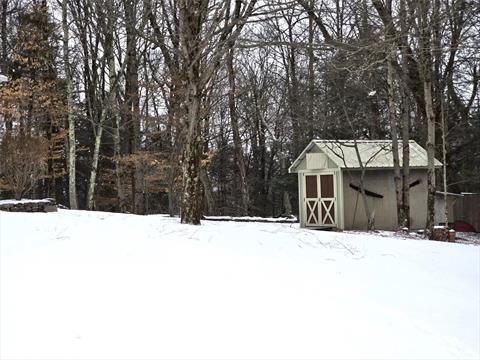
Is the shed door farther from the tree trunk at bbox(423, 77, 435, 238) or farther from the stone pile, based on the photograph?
the stone pile

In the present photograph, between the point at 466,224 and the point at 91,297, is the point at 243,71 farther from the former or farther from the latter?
the point at 91,297

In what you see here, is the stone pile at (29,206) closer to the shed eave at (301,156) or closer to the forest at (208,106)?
the forest at (208,106)

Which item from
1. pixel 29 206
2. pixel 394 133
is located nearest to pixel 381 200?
pixel 394 133

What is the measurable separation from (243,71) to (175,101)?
9.09 metres

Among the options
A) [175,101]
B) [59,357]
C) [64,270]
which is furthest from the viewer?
[175,101]

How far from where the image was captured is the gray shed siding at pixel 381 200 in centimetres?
1653

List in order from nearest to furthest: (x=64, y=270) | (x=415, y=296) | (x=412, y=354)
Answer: (x=412, y=354)
(x=64, y=270)
(x=415, y=296)

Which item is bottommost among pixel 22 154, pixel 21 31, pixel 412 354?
pixel 412 354

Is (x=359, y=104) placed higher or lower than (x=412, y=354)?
higher

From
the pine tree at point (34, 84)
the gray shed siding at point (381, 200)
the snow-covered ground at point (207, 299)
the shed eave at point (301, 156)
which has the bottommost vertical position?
the snow-covered ground at point (207, 299)

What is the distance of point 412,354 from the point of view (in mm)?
3967

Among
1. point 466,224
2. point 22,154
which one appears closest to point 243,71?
point 466,224

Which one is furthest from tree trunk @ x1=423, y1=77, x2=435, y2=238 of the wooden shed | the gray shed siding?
the gray shed siding

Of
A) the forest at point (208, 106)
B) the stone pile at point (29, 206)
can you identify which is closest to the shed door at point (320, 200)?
the forest at point (208, 106)
